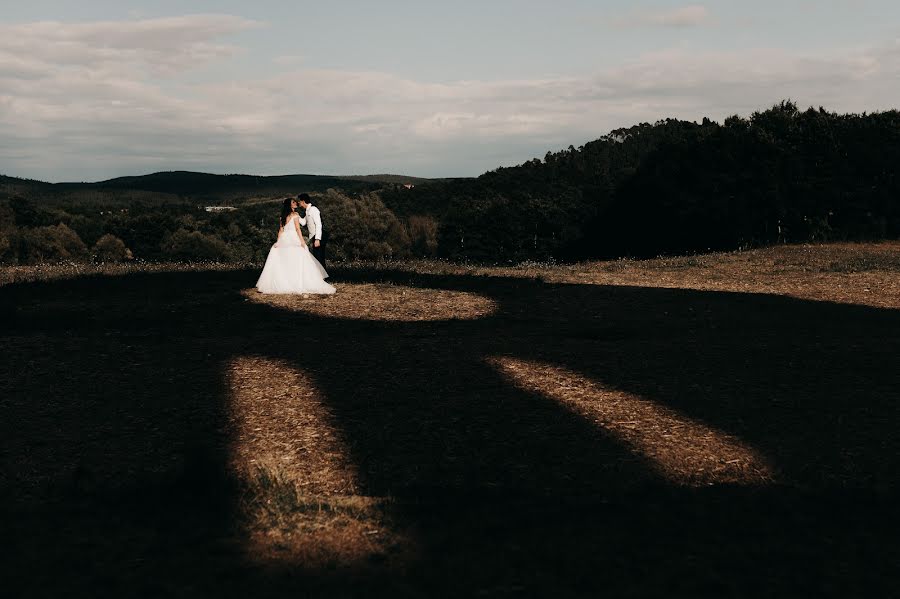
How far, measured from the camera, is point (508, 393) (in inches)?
279

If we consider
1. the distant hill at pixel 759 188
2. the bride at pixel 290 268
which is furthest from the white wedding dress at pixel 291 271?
the distant hill at pixel 759 188

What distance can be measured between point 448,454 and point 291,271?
930cm

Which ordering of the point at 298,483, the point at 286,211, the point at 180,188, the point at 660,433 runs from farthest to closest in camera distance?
1. the point at 180,188
2. the point at 286,211
3. the point at 660,433
4. the point at 298,483

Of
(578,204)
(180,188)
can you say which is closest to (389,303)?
(578,204)

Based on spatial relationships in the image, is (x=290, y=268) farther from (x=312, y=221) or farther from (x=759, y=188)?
(x=759, y=188)

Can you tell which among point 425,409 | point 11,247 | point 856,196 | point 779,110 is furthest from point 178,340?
point 11,247

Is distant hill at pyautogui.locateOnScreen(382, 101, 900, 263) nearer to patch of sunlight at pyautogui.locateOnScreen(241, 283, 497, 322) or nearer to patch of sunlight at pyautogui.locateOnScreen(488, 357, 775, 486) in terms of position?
patch of sunlight at pyautogui.locateOnScreen(241, 283, 497, 322)

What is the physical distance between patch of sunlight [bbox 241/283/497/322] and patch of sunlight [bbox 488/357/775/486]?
427 centimetres

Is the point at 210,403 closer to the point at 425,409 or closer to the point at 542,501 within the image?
the point at 425,409

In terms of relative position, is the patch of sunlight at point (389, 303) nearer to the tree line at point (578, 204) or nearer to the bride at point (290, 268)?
the bride at point (290, 268)

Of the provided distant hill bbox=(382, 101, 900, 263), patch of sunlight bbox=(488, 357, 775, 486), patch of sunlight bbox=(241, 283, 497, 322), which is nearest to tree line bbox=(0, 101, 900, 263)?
distant hill bbox=(382, 101, 900, 263)

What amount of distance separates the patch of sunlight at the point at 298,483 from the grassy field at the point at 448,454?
0.9 inches

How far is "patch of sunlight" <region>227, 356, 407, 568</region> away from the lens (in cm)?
386

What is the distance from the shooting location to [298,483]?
4.91m
